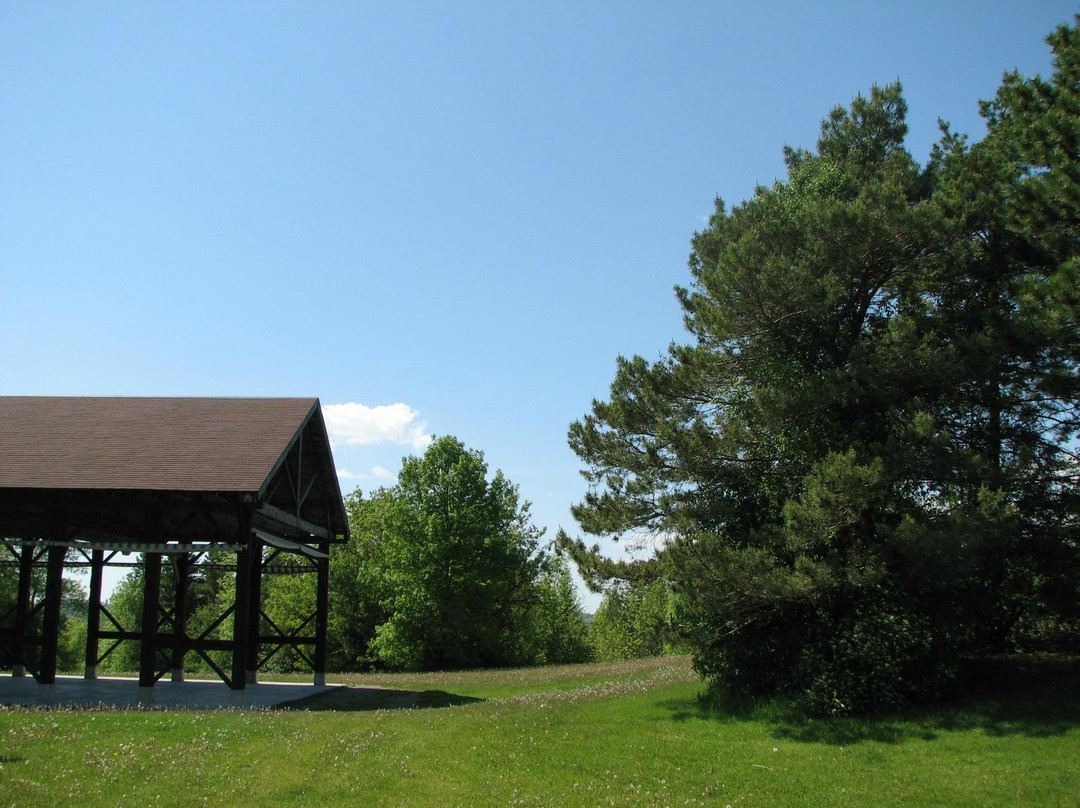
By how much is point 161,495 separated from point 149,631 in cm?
293

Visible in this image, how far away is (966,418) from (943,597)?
3.58 m

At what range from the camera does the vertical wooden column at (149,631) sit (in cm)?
1669

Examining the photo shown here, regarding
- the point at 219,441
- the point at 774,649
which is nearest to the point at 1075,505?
the point at 774,649

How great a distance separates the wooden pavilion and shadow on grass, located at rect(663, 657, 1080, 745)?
1023 cm

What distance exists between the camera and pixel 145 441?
1872 centimetres

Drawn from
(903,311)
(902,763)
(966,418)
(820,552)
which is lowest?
(902,763)

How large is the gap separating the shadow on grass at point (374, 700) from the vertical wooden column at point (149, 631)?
286 centimetres

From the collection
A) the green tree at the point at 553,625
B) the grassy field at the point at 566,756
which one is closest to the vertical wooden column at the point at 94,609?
the grassy field at the point at 566,756

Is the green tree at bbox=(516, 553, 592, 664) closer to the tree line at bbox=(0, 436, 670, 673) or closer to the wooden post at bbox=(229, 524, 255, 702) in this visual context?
the tree line at bbox=(0, 436, 670, 673)

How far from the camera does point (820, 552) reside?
14.5 metres

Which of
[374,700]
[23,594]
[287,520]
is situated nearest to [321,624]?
[374,700]

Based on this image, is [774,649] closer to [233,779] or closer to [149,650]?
[233,779]

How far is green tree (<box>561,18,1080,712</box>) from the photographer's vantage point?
1321cm

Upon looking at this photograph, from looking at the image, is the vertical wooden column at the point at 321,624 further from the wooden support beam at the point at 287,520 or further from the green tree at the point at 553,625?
the green tree at the point at 553,625
